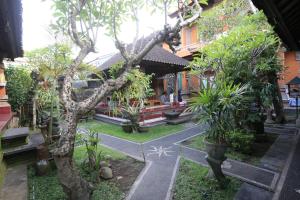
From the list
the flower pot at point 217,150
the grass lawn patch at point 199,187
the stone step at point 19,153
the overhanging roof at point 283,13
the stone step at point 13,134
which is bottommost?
the grass lawn patch at point 199,187

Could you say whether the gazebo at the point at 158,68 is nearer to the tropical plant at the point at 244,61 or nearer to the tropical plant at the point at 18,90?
the tropical plant at the point at 244,61

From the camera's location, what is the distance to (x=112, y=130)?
8.77m

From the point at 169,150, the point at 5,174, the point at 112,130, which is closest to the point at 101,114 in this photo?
the point at 112,130

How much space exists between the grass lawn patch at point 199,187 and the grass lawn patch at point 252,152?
1226mm

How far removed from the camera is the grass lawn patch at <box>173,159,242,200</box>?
11.3 ft

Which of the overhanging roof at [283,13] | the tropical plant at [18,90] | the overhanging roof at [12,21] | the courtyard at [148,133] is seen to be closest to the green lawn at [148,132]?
the courtyard at [148,133]

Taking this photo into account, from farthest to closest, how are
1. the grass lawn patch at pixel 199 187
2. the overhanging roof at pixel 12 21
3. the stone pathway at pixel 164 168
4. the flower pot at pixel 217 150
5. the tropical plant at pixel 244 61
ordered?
the tropical plant at pixel 244 61
the stone pathway at pixel 164 168
the flower pot at pixel 217 150
the grass lawn patch at pixel 199 187
the overhanging roof at pixel 12 21

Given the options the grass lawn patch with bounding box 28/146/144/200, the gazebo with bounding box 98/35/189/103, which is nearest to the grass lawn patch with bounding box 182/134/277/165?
the grass lawn patch with bounding box 28/146/144/200

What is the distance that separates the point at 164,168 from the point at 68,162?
2428 mm

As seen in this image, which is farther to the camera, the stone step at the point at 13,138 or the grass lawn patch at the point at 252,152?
the grass lawn patch at the point at 252,152

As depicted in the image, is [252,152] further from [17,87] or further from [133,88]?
[17,87]

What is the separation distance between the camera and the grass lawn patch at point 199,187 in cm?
344

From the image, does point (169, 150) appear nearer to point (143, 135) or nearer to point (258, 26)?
point (143, 135)

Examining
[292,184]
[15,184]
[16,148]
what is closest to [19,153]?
[16,148]
